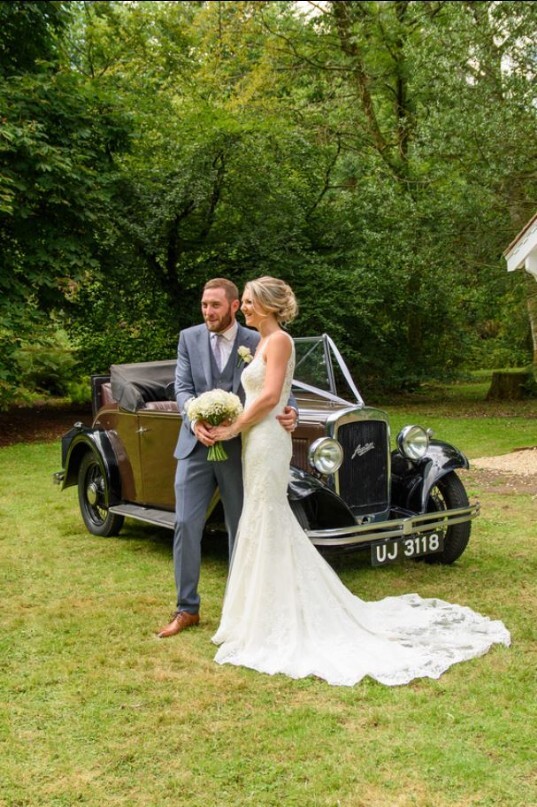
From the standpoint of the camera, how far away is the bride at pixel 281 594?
4.02 m

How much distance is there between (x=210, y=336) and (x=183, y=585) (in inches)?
57.5

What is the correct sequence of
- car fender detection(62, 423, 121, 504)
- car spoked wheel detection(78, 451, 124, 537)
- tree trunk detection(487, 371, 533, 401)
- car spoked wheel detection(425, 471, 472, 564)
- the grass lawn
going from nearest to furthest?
the grass lawn → car spoked wheel detection(425, 471, 472, 564) → car fender detection(62, 423, 121, 504) → car spoked wheel detection(78, 451, 124, 537) → tree trunk detection(487, 371, 533, 401)

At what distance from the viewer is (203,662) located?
4.06 m

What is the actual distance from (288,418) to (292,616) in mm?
1056

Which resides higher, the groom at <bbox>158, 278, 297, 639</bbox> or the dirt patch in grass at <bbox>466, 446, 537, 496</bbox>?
the groom at <bbox>158, 278, 297, 639</bbox>

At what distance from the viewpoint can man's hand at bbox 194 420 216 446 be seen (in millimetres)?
4305

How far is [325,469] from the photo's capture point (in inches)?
209

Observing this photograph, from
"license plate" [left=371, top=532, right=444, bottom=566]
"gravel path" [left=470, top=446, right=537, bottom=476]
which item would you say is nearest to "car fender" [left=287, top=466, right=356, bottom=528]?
"license plate" [left=371, top=532, right=444, bottom=566]

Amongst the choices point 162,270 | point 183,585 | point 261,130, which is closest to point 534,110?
point 261,130

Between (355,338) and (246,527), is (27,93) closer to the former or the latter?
(355,338)

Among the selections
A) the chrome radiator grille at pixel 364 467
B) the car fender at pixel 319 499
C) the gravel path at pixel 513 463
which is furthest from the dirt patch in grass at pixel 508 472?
the car fender at pixel 319 499

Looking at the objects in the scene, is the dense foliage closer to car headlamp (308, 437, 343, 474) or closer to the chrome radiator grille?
the chrome radiator grille

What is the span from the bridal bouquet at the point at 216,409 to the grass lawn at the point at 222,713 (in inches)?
42.0

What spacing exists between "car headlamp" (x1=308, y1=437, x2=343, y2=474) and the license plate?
0.64 m
